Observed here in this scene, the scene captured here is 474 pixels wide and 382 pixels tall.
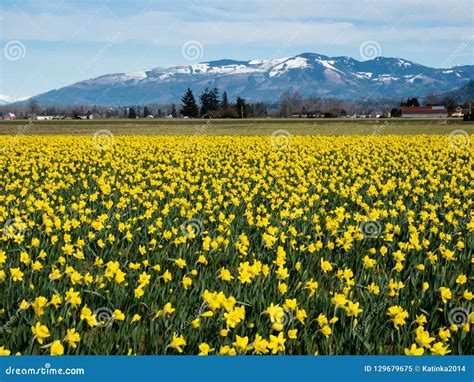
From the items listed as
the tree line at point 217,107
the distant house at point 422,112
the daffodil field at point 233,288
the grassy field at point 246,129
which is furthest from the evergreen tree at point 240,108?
the daffodil field at point 233,288

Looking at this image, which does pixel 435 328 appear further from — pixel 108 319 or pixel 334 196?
pixel 334 196

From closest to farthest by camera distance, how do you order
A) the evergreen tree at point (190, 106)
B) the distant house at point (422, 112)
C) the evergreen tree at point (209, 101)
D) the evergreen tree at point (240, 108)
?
the evergreen tree at point (240, 108) → the evergreen tree at point (190, 106) → the evergreen tree at point (209, 101) → the distant house at point (422, 112)

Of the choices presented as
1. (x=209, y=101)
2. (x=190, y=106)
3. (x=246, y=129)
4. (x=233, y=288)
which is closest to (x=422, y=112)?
(x=209, y=101)

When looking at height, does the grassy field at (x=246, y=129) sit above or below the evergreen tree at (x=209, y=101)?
below

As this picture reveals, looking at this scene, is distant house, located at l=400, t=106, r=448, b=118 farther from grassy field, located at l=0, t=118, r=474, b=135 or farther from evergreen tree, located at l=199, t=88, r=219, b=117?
grassy field, located at l=0, t=118, r=474, b=135

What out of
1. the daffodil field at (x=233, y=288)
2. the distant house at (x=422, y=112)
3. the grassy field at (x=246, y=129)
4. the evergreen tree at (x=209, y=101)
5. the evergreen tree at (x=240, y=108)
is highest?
the evergreen tree at (x=209, y=101)

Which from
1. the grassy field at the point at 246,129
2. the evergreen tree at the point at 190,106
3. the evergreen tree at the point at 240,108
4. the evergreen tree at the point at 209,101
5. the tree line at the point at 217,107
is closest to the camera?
the grassy field at the point at 246,129

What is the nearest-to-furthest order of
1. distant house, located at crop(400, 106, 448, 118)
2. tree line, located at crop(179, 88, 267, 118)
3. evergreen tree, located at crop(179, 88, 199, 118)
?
tree line, located at crop(179, 88, 267, 118) → evergreen tree, located at crop(179, 88, 199, 118) → distant house, located at crop(400, 106, 448, 118)

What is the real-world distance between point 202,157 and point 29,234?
A: 1050cm

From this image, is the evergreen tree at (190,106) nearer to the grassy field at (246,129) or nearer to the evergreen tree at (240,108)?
the evergreen tree at (240,108)

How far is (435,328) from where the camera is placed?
559 cm

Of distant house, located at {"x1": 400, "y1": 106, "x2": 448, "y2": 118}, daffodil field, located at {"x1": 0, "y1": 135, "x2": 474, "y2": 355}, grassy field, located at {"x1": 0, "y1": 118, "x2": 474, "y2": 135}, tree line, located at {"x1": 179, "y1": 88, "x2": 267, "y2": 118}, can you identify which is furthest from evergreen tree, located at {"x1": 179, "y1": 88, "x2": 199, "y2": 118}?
daffodil field, located at {"x1": 0, "y1": 135, "x2": 474, "y2": 355}

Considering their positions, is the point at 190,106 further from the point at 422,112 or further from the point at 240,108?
the point at 422,112

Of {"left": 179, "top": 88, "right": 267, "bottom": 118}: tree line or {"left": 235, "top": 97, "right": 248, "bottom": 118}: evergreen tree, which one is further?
{"left": 179, "top": 88, "right": 267, "bottom": 118}: tree line
